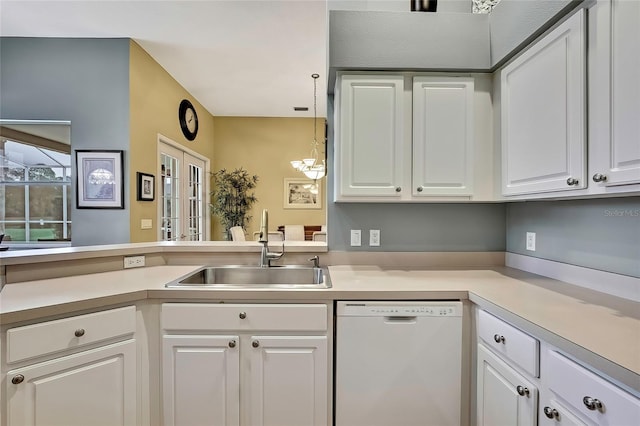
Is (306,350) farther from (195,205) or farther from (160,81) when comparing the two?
(195,205)

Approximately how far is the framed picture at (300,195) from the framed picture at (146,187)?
285 cm

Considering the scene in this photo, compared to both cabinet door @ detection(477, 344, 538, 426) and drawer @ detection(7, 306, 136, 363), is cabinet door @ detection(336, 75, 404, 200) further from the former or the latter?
drawer @ detection(7, 306, 136, 363)

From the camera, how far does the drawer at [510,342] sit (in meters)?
1.03

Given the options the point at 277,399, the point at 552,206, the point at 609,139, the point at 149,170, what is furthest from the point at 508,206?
the point at 149,170

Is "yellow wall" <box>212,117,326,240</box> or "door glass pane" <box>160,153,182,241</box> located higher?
"yellow wall" <box>212,117,326,240</box>

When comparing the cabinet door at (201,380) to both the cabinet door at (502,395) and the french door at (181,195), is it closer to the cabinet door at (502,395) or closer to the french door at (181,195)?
the cabinet door at (502,395)

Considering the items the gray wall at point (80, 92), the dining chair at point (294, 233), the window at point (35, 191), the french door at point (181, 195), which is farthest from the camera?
the dining chair at point (294, 233)

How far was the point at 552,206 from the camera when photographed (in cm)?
163

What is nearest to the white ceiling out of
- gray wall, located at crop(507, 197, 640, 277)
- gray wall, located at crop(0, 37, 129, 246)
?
gray wall, located at crop(0, 37, 129, 246)

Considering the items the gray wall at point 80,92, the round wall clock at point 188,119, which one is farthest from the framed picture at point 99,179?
the round wall clock at point 188,119

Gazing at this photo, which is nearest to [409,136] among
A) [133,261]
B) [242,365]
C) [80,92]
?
[242,365]

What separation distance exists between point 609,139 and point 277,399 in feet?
5.53

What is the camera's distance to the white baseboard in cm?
125

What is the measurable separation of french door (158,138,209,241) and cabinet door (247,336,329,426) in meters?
2.85
